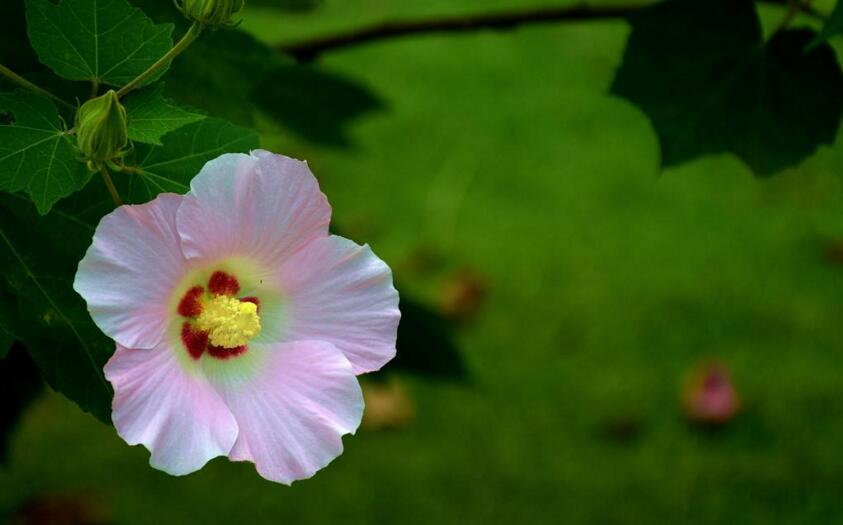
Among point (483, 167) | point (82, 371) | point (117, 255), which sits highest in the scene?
point (117, 255)

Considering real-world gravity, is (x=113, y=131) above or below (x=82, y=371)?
above

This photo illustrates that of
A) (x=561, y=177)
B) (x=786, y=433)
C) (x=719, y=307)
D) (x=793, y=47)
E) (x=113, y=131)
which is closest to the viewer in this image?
(x=113, y=131)

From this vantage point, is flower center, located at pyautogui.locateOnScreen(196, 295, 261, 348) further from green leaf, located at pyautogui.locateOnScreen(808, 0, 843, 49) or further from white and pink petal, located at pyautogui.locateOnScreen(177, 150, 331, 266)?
green leaf, located at pyautogui.locateOnScreen(808, 0, 843, 49)

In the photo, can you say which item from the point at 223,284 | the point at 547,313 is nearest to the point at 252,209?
the point at 223,284

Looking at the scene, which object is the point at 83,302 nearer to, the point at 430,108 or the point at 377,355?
the point at 377,355

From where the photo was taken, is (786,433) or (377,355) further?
(786,433)

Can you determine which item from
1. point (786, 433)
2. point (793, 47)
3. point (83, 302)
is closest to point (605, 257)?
point (786, 433)

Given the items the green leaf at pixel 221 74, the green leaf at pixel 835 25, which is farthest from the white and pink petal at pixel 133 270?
the green leaf at pixel 835 25
